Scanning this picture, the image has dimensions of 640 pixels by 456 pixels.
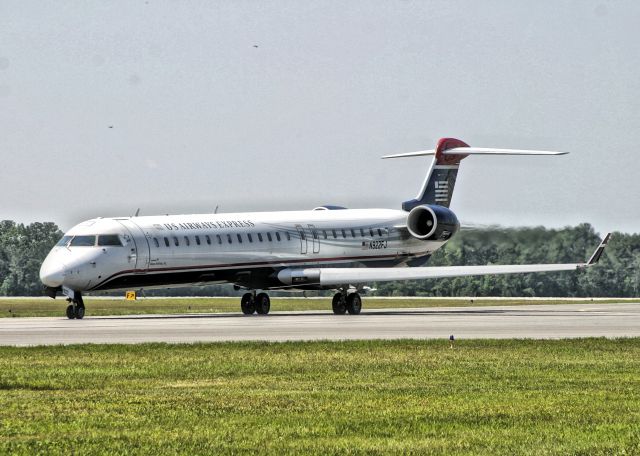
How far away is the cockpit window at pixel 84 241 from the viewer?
49125 mm

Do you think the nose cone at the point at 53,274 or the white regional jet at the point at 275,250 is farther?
the white regional jet at the point at 275,250

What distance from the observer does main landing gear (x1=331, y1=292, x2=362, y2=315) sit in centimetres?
5547

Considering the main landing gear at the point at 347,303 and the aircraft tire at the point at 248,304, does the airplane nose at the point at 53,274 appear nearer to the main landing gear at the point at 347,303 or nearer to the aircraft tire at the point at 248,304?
the aircraft tire at the point at 248,304

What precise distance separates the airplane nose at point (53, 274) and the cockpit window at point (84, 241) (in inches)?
46.3

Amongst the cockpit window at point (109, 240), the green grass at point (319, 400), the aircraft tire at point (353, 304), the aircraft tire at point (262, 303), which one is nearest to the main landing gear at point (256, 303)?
the aircraft tire at point (262, 303)

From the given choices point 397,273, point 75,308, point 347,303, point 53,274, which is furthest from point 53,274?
point 397,273

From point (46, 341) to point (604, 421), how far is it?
19972 millimetres

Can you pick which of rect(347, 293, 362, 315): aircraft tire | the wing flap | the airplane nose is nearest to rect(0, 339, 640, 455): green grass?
the airplane nose

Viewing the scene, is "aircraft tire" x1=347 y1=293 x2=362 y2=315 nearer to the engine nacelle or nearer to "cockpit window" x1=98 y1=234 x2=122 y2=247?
the engine nacelle

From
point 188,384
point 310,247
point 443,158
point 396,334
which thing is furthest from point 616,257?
point 188,384

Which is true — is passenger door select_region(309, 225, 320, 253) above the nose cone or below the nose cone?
above

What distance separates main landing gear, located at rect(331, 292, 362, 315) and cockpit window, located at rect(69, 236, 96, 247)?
1134 centimetres

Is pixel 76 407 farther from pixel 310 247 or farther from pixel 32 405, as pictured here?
pixel 310 247

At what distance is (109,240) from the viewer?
1941 inches
